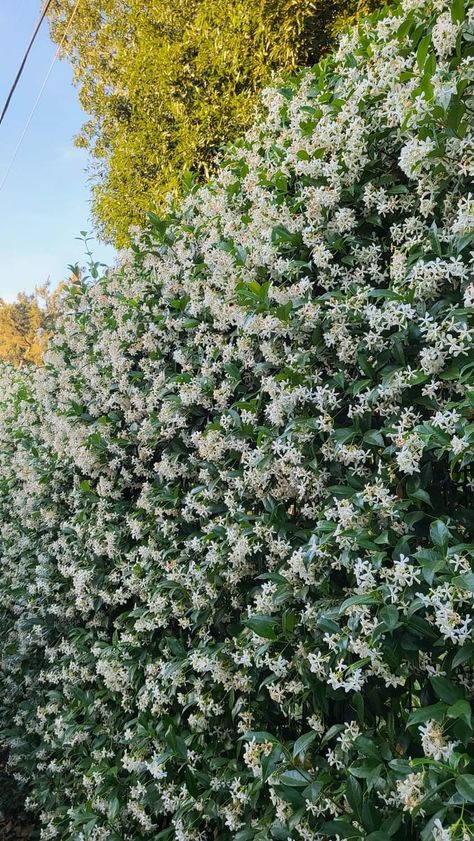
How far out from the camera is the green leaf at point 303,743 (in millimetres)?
1475

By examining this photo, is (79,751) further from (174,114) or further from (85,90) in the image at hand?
(85,90)

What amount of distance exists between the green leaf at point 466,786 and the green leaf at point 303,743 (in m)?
0.52

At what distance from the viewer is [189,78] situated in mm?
5578

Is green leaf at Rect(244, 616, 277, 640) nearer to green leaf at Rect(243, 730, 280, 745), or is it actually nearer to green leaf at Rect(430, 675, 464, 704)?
green leaf at Rect(243, 730, 280, 745)

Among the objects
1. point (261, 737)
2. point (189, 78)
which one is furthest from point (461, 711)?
point (189, 78)

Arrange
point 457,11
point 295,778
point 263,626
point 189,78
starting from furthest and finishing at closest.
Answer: point 189,78 → point 263,626 → point 295,778 → point 457,11

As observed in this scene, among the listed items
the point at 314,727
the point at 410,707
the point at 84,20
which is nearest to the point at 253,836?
the point at 314,727

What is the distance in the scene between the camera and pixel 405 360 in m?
1.44

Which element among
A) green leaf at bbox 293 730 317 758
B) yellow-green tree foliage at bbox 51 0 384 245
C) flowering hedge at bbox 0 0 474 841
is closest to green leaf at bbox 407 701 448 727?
flowering hedge at bbox 0 0 474 841

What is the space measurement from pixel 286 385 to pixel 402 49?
A: 3.12ft

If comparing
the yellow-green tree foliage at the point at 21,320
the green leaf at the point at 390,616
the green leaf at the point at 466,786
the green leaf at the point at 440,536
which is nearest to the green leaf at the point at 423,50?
the green leaf at the point at 440,536

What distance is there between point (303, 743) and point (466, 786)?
544mm

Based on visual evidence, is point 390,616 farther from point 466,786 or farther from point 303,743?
point 303,743

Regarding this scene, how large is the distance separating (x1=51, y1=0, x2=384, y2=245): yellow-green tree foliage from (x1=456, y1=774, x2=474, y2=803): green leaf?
12.2 feet
